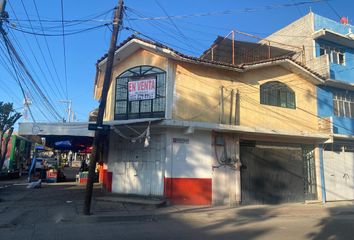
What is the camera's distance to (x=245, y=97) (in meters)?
17.2

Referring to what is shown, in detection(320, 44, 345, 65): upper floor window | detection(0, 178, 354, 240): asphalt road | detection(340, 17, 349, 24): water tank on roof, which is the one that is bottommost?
detection(0, 178, 354, 240): asphalt road

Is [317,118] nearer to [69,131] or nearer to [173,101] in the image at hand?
[173,101]

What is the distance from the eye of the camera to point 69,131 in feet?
50.4

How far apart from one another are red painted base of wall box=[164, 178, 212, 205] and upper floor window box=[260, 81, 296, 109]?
5412 millimetres

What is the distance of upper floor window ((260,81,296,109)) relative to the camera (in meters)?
17.9

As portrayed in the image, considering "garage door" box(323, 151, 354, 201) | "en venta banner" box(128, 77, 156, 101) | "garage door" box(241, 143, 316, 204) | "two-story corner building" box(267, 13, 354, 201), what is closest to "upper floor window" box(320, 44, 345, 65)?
"two-story corner building" box(267, 13, 354, 201)

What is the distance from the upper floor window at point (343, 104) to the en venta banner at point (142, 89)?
1079cm

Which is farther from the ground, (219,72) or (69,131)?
(219,72)

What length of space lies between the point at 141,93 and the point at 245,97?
16.6ft

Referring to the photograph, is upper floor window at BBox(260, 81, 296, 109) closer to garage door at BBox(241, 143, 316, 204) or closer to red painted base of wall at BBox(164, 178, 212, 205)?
garage door at BBox(241, 143, 316, 204)

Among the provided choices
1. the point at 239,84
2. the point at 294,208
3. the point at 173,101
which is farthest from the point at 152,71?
the point at 294,208

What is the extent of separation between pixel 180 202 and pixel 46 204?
5584mm

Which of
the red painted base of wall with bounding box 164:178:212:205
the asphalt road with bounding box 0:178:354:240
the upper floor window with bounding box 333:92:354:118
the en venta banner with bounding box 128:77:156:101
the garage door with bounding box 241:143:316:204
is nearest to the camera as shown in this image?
the asphalt road with bounding box 0:178:354:240

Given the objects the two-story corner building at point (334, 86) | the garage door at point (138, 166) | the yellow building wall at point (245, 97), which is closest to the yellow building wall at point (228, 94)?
the yellow building wall at point (245, 97)
